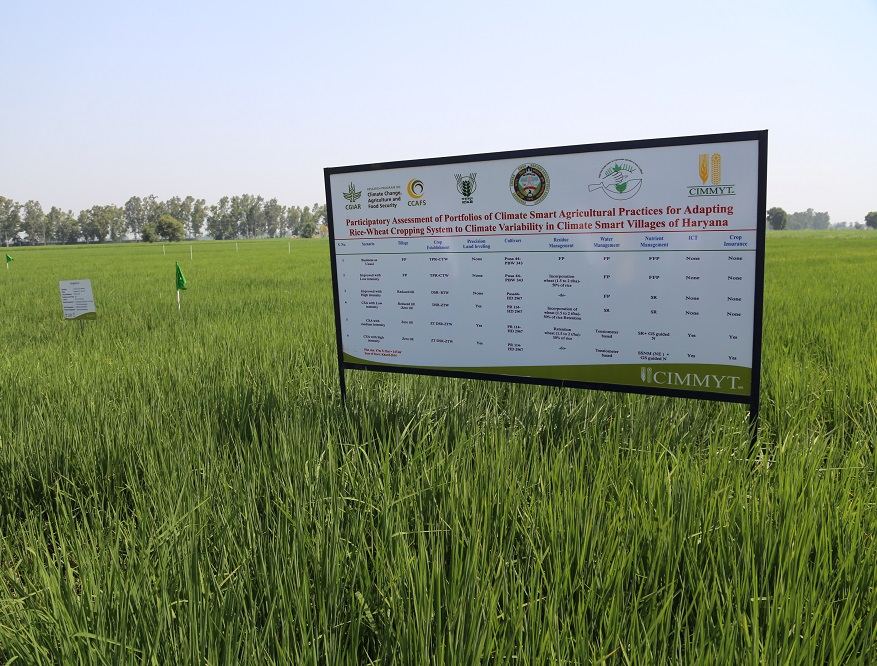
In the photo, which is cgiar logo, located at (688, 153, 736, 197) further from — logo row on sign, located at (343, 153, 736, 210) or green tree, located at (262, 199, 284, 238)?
green tree, located at (262, 199, 284, 238)

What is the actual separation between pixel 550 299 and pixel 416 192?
914 mm

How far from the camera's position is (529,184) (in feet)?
9.20

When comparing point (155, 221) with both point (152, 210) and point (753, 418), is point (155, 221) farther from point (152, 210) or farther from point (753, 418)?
point (753, 418)

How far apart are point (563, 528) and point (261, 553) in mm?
878

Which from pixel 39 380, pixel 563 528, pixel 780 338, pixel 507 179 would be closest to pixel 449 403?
pixel 507 179

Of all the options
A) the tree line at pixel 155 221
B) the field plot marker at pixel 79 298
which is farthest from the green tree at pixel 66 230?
the field plot marker at pixel 79 298

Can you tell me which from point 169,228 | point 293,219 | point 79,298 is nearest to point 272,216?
point 293,219

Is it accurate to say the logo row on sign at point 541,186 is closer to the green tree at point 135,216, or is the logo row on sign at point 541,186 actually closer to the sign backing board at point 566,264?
the sign backing board at point 566,264

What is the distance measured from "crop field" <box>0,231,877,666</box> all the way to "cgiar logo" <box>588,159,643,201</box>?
107 centimetres

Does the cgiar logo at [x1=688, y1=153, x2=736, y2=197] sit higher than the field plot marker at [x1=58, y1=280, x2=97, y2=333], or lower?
higher

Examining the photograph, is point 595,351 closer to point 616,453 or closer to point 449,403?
point 616,453

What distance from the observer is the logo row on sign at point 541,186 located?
2.42 m

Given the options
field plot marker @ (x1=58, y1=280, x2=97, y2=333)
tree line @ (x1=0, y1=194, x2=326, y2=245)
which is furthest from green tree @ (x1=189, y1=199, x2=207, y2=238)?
field plot marker @ (x1=58, y1=280, x2=97, y2=333)

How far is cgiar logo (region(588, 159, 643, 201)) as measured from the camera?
2566mm
